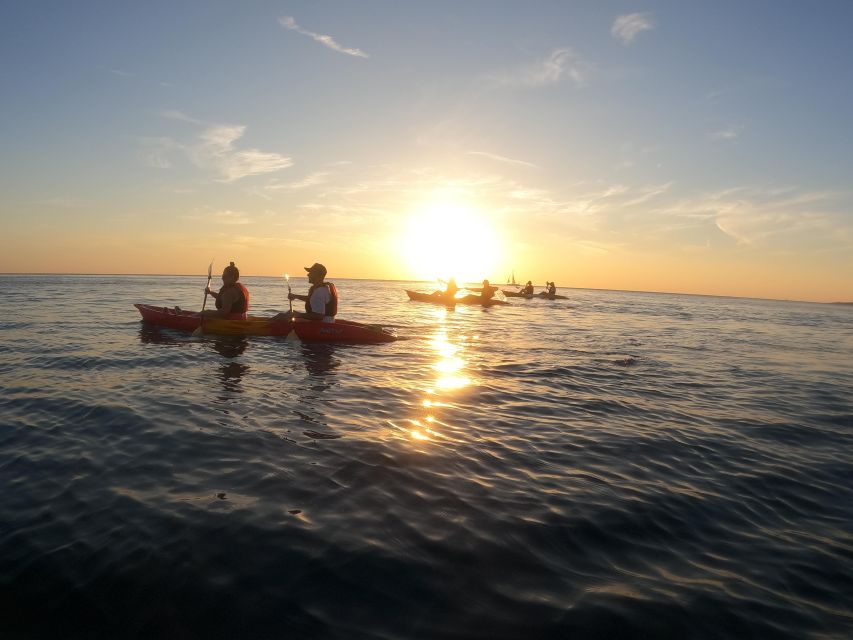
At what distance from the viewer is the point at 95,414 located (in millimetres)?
8648

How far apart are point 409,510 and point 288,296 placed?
13.1 meters

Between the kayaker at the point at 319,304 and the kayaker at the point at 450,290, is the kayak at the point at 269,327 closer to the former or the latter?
the kayaker at the point at 319,304

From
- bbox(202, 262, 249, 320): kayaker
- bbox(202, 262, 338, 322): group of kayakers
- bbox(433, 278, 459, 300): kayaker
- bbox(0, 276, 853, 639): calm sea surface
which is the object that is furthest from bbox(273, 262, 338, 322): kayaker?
bbox(433, 278, 459, 300): kayaker

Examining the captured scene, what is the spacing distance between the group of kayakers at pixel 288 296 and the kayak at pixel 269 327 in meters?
0.23

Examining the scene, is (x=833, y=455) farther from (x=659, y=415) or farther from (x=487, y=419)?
(x=487, y=419)

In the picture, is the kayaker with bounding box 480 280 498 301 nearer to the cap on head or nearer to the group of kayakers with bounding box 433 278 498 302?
the group of kayakers with bounding box 433 278 498 302

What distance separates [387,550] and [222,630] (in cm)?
164

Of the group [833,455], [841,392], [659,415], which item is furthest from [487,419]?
[841,392]

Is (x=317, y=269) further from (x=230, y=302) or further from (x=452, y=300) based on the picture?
(x=452, y=300)

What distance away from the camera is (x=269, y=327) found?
60.1 feet

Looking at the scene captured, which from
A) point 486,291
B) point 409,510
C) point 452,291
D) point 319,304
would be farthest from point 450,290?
point 409,510

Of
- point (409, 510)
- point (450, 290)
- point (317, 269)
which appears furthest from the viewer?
point (450, 290)

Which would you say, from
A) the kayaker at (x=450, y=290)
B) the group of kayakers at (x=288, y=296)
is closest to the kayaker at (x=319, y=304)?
the group of kayakers at (x=288, y=296)

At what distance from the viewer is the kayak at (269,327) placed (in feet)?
59.6
